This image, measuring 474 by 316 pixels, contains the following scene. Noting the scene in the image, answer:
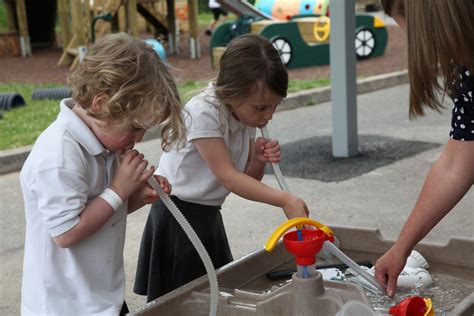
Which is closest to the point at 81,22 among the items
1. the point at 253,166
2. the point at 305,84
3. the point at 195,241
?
the point at 305,84

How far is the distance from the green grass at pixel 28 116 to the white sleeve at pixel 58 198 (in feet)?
9.32

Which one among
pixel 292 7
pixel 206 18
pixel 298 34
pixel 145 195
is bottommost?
pixel 206 18

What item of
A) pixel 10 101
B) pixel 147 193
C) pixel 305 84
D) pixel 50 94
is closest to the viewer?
pixel 147 193

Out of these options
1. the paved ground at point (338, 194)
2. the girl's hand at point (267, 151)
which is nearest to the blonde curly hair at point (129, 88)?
the girl's hand at point (267, 151)

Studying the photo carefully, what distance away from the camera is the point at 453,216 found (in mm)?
3391

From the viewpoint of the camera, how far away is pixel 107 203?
154cm

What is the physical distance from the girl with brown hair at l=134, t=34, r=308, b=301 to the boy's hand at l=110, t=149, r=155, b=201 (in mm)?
337

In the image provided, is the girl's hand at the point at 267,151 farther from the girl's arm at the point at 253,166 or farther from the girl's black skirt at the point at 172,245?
the girl's black skirt at the point at 172,245

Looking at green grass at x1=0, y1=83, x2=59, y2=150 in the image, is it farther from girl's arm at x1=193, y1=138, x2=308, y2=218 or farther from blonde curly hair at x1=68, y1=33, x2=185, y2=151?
blonde curly hair at x1=68, y1=33, x2=185, y2=151

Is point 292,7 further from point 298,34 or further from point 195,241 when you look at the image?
point 195,241

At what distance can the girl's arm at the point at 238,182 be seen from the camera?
1.85 m

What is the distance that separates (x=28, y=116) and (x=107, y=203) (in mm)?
4602

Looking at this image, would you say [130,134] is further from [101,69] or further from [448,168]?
[448,168]

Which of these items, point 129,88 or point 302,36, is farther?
point 302,36
